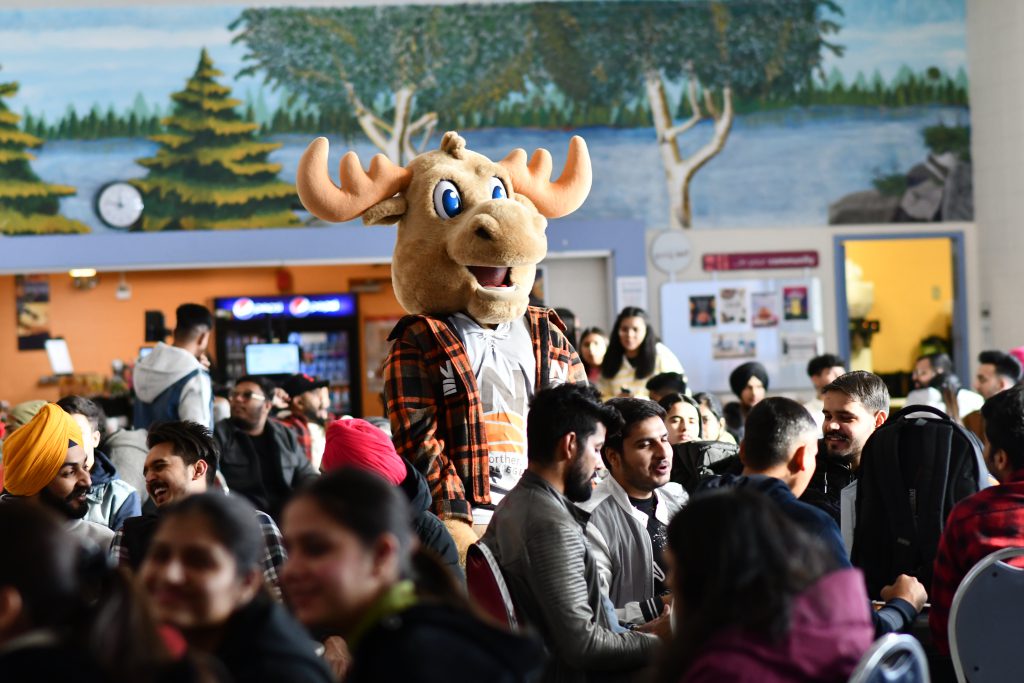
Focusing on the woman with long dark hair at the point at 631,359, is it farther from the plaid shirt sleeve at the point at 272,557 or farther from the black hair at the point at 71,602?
the black hair at the point at 71,602

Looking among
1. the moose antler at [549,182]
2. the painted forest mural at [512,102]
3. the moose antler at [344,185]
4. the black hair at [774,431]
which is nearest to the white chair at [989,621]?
the black hair at [774,431]

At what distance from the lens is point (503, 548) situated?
10.8 feet

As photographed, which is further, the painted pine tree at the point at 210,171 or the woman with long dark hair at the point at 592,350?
the painted pine tree at the point at 210,171

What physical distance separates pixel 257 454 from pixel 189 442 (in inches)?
109

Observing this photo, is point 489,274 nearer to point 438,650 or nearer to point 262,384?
point 262,384

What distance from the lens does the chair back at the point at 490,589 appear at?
10.2 feet

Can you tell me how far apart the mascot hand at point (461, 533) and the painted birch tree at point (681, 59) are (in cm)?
771

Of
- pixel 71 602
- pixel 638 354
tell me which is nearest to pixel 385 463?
pixel 71 602

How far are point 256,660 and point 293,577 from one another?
0.14 m

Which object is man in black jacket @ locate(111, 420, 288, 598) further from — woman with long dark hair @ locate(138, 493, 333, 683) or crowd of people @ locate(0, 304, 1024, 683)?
woman with long dark hair @ locate(138, 493, 333, 683)

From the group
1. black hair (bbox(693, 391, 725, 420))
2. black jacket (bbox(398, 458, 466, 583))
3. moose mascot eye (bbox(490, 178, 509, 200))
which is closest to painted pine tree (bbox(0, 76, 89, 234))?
black hair (bbox(693, 391, 725, 420))

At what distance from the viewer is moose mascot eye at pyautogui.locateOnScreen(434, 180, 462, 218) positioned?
190 inches

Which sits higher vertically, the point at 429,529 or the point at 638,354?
the point at 638,354

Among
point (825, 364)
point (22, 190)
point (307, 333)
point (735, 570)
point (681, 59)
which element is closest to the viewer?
point (735, 570)
